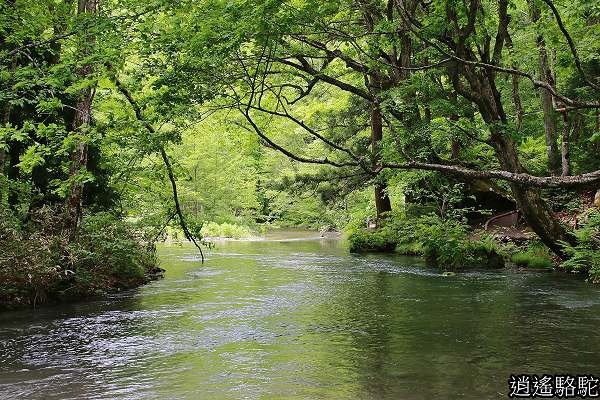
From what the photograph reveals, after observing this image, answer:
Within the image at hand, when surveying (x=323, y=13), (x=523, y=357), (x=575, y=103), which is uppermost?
(x=323, y=13)

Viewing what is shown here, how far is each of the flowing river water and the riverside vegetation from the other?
1.46 meters

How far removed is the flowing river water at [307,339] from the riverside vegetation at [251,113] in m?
1.46

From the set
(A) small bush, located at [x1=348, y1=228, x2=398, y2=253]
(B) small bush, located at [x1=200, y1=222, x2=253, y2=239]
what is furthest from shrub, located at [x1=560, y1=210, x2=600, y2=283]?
(B) small bush, located at [x1=200, y1=222, x2=253, y2=239]

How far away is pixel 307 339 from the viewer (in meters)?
8.11

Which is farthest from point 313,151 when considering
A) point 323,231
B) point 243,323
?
point 243,323

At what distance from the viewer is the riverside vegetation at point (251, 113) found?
921 centimetres

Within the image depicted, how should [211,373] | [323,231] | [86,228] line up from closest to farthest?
[211,373]
[86,228]
[323,231]

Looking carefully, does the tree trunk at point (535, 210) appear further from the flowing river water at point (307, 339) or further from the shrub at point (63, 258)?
the shrub at point (63, 258)

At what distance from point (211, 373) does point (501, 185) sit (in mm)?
14043

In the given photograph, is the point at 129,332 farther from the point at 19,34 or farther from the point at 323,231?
the point at 323,231

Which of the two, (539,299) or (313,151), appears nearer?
(539,299)

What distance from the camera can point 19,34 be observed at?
30.5 feet

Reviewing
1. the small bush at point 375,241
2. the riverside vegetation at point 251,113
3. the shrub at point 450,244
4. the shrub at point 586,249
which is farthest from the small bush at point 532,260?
the small bush at point 375,241

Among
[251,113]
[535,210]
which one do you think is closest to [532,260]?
[535,210]
